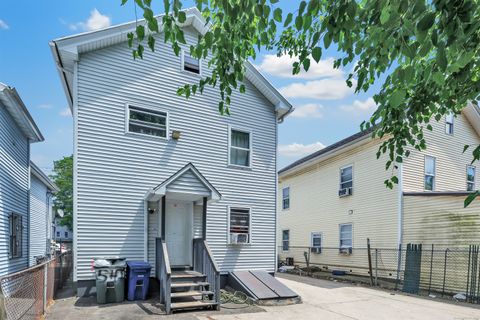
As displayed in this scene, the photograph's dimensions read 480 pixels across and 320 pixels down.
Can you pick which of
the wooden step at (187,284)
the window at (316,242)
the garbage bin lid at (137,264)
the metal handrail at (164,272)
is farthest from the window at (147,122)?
the window at (316,242)

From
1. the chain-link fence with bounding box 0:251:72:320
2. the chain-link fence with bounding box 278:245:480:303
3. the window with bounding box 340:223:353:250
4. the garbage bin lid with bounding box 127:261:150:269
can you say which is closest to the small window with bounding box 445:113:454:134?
the chain-link fence with bounding box 278:245:480:303

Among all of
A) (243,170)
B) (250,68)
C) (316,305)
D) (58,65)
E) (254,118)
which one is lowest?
(316,305)

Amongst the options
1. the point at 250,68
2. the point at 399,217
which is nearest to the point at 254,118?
the point at 250,68

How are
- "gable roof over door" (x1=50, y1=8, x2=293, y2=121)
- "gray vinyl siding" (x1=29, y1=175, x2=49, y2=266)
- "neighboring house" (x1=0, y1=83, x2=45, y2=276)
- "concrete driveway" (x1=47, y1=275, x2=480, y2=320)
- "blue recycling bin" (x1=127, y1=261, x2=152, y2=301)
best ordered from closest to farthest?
1. "concrete driveway" (x1=47, y1=275, x2=480, y2=320)
2. "blue recycling bin" (x1=127, y1=261, x2=152, y2=301)
3. "gable roof over door" (x1=50, y1=8, x2=293, y2=121)
4. "neighboring house" (x1=0, y1=83, x2=45, y2=276)
5. "gray vinyl siding" (x1=29, y1=175, x2=49, y2=266)

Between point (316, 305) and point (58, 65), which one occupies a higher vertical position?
point (58, 65)

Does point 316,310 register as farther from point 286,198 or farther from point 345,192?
point 286,198

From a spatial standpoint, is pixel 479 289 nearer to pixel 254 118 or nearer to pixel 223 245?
pixel 223 245

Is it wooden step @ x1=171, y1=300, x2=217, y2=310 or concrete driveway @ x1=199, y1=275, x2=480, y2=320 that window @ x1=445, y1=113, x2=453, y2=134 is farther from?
wooden step @ x1=171, y1=300, x2=217, y2=310

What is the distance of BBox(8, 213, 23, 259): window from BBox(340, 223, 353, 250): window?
1291cm

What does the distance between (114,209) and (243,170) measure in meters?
4.24

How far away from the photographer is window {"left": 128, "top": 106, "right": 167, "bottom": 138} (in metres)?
10.1

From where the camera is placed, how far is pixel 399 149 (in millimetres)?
3906

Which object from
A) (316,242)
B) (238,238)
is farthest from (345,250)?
(238,238)

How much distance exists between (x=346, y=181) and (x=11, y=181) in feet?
44.4
